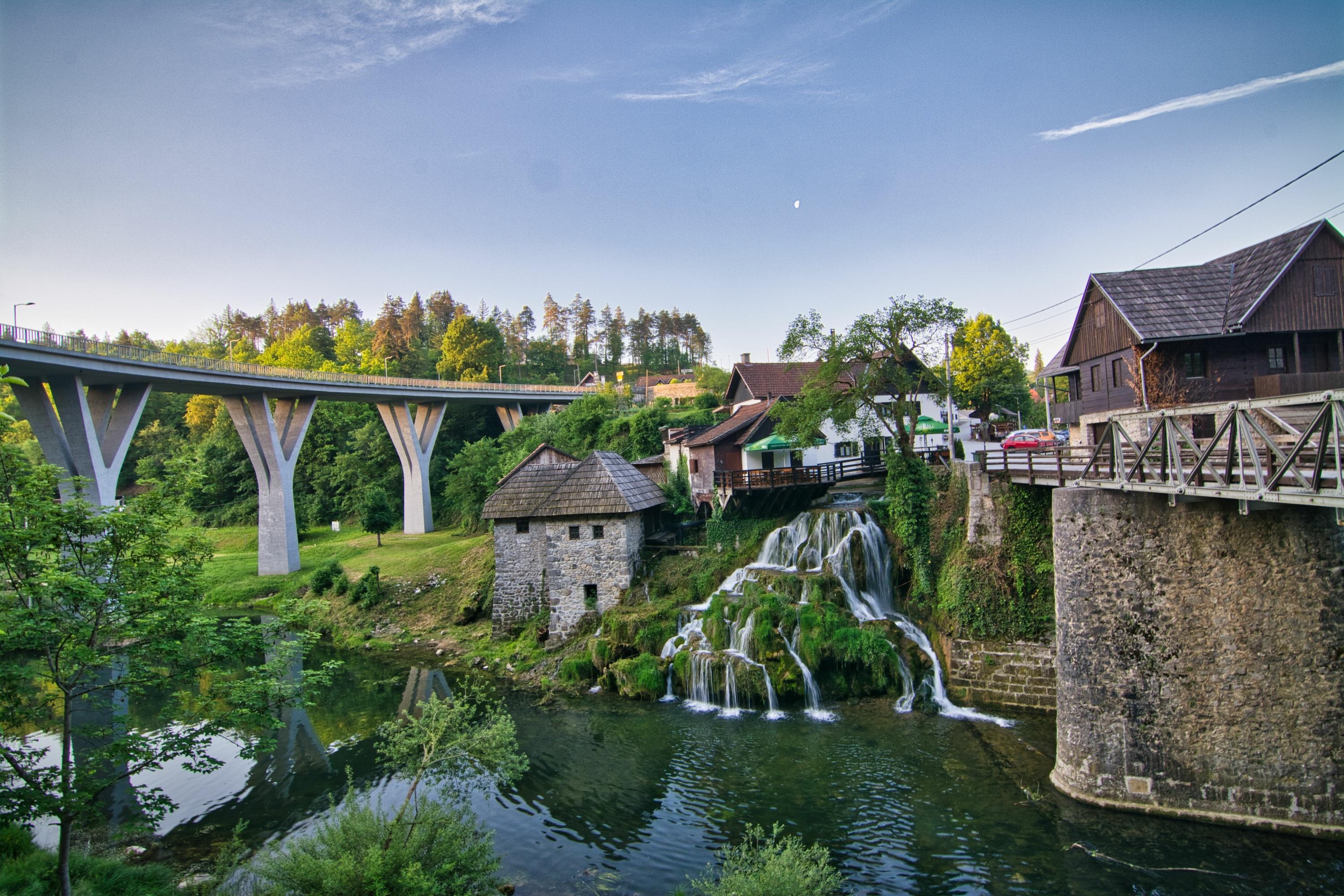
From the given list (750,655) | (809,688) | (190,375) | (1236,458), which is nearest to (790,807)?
(809,688)

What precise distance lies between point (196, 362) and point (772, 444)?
29357 millimetres

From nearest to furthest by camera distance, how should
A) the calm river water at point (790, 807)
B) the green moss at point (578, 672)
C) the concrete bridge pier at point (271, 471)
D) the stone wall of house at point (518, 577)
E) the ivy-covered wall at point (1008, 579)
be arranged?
1. the calm river water at point (790, 807)
2. the ivy-covered wall at point (1008, 579)
3. the green moss at point (578, 672)
4. the stone wall of house at point (518, 577)
5. the concrete bridge pier at point (271, 471)

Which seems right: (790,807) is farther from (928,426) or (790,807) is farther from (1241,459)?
(928,426)

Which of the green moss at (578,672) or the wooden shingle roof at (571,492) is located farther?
the wooden shingle roof at (571,492)

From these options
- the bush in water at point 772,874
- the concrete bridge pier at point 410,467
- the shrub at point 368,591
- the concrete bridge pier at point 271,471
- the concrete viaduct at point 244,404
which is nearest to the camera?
the bush in water at point 772,874

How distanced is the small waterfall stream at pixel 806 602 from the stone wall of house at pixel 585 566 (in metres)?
3.22

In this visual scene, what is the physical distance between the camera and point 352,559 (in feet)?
125

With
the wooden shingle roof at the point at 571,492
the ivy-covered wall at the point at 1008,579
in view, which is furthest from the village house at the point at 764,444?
the ivy-covered wall at the point at 1008,579

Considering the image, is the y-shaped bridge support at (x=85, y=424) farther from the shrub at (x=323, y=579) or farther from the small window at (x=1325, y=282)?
the small window at (x=1325, y=282)

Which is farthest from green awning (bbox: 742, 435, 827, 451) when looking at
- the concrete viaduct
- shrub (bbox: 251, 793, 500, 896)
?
the concrete viaduct

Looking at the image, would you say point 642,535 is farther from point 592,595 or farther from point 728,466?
point 728,466

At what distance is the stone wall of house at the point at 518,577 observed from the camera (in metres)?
24.6

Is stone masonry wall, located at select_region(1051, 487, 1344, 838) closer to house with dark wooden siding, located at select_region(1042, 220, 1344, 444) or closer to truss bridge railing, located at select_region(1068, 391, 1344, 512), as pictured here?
truss bridge railing, located at select_region(1068, 391, 1344, 512)

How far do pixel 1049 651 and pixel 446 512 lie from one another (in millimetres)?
40937
